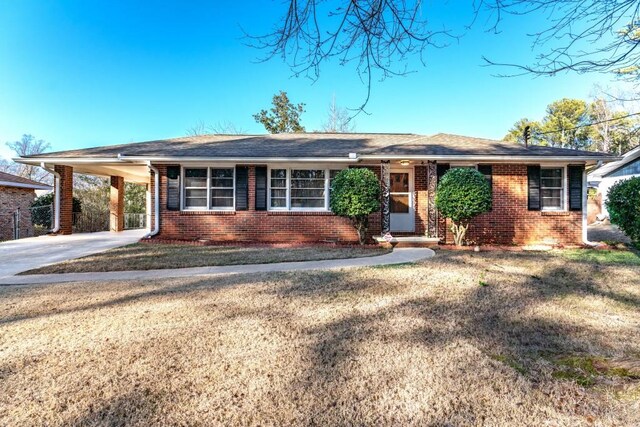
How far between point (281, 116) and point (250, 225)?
19.1 meters

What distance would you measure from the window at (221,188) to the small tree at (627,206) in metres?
10.4

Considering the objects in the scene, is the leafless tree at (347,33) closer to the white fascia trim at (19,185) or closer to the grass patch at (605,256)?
the grass patch at (605,256)

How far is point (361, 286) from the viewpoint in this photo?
15.1 feet

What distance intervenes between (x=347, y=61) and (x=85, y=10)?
10.3 m

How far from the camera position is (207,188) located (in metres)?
10.5

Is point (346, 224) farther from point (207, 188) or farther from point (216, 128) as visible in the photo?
point (216, 128)

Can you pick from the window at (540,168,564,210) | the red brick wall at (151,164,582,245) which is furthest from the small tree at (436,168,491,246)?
the window at (540,168,564,210)

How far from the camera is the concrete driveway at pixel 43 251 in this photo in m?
6.68

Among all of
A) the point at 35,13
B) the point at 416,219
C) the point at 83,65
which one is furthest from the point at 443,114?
the point at 83,65

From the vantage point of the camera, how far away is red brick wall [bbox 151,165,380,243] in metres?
10.4

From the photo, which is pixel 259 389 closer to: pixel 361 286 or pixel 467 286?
pixel 361 286

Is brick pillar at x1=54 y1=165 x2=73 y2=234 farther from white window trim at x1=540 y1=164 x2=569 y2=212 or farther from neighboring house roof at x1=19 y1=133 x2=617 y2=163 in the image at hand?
white window trim at x1=540 y1=164 x2=569 y2=212

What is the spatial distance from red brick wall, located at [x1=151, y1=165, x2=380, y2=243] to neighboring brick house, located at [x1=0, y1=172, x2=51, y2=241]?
9174 mm

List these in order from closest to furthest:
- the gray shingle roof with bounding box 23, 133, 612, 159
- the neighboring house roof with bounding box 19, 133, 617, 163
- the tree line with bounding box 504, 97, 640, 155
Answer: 1. the neighboring house roof with bounding box 19, 133, 617, 163
2. the gray shingle roof with bounding box 23, 133, 612, 159
3. the tree line with bounding box 504, 97, 640, 155
